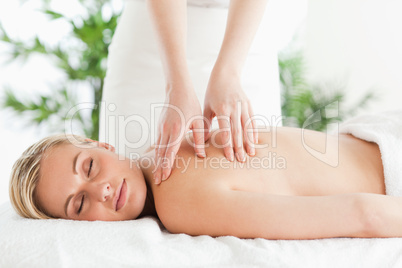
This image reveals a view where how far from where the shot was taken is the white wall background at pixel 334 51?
283 cm

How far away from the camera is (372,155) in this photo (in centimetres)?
130

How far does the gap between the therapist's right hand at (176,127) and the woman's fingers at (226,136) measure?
0.20 ft

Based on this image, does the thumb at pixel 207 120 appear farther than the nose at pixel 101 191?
Yes

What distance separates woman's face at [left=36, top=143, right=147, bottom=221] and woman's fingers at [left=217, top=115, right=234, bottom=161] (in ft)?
0.94

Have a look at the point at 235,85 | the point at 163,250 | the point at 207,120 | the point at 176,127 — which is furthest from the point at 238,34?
the point at 163,250

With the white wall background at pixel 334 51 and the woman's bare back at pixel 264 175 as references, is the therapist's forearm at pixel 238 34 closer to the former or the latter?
the woman's bare back at pixel 264 175

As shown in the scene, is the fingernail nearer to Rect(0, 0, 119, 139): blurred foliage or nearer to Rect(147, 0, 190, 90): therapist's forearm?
Rect(147, 0, 190, 90): therapist's forearm

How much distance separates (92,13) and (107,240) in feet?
6.17

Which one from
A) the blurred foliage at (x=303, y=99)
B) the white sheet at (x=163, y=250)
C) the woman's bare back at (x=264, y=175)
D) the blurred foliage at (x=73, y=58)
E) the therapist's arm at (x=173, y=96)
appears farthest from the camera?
the blurred foliage at (x=303, y=99)

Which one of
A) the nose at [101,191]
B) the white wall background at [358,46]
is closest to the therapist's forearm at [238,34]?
the nose at [101,191]

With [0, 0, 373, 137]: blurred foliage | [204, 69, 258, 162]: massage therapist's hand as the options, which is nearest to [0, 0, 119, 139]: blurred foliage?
[0, 0, 373, 137]: blurred foliage

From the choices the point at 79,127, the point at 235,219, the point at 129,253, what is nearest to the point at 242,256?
the point at 235,219

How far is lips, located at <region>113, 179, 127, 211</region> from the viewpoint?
3.92 ft

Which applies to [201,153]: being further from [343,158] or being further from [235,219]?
[343,158]
